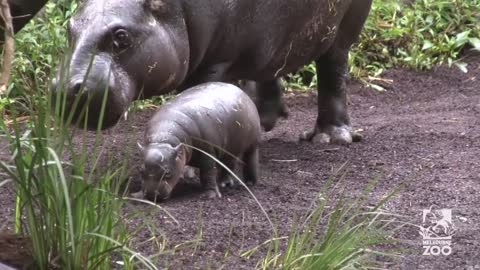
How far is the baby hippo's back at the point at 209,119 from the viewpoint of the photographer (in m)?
3.97

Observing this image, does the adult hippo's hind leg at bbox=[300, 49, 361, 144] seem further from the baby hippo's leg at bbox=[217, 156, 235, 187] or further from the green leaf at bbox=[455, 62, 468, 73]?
the green leaf at bbox=[455, 62, 468, 73]

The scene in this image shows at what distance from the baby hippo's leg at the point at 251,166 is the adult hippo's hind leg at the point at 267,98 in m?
1.39

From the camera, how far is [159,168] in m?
3.87

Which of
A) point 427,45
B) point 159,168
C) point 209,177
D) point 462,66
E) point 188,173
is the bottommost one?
point 462,66

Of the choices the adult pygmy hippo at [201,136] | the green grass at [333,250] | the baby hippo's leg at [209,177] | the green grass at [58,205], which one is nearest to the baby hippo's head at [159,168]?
the adult pygmy hippo at [201,136]

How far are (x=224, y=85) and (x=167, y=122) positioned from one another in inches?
15.8

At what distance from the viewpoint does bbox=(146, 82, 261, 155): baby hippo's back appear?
3.97m

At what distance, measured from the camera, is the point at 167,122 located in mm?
3977

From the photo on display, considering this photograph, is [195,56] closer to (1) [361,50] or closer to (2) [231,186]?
(2) [231,186]

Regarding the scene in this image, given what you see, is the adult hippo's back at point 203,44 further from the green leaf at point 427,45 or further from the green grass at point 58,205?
the green leaf at point 427,45

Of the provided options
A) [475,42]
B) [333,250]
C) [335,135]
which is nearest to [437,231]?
[333,250]

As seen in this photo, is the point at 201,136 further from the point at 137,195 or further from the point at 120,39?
the point at 120,39

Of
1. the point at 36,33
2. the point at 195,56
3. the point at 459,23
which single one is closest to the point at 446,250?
the point at 195,56

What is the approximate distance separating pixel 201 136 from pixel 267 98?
1870mm
